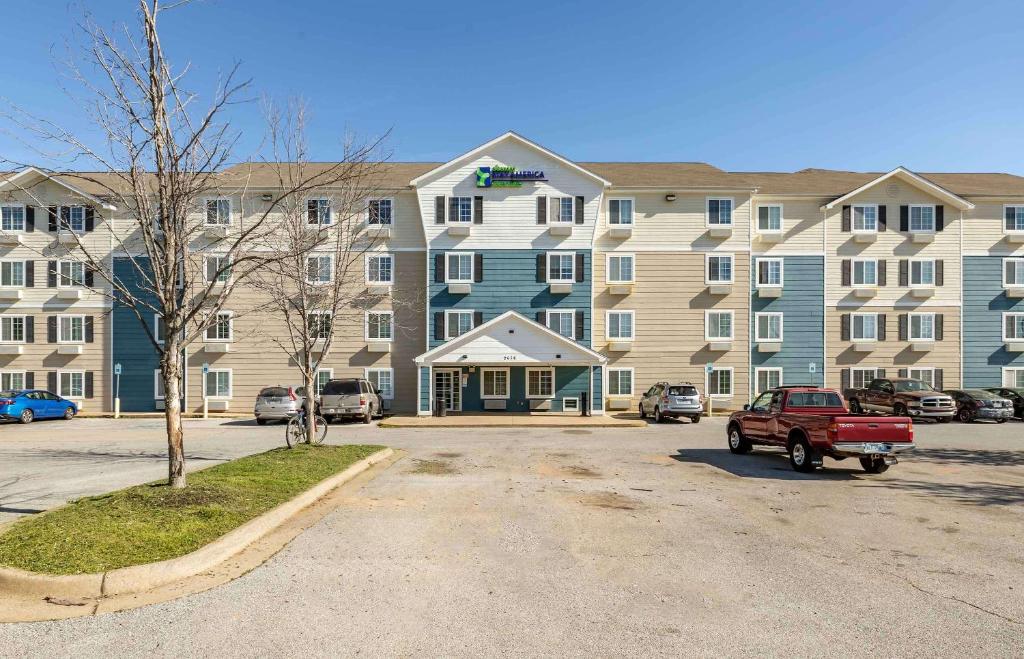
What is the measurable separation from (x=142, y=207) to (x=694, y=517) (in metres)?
9.60

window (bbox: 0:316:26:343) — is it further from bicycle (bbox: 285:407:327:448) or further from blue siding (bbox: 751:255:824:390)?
blue siding (bbox: 751:255:824:390)

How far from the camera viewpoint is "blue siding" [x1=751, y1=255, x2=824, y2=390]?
32906mm

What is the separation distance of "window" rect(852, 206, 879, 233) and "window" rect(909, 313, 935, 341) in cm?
545

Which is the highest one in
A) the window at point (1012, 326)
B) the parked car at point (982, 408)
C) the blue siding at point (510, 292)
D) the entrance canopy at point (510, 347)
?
the blue siding at point (510, 292)

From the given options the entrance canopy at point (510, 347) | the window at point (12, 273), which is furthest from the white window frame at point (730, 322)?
the window at point (12, 273)

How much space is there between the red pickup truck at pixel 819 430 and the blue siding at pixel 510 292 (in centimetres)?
1624

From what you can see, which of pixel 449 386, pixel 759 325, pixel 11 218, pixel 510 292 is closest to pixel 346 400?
pixel 449 386

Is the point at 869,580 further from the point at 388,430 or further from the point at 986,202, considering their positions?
the point at 986,202

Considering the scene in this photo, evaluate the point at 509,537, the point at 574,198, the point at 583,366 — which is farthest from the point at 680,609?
the point at 574,198

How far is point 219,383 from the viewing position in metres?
32.2

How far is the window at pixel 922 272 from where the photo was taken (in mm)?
33375

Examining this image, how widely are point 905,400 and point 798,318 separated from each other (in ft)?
23.3

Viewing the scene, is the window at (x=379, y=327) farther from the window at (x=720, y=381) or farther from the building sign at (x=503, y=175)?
the window at (x=720, y=381)

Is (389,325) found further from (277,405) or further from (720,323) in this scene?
(720,323)
